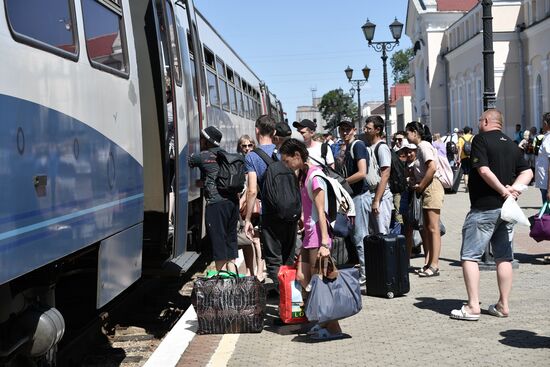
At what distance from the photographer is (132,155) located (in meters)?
7.23

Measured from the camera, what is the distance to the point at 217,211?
30.5 ft

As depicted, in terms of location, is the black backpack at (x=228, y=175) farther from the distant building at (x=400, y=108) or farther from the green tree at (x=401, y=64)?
the green tree at (x=401, y=64)

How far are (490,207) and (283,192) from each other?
1.90 meters

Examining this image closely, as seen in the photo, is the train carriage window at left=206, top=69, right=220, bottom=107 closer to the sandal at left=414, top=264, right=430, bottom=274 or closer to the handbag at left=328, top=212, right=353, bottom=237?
the sandal at left=414, top=264, right=430, bottom=274

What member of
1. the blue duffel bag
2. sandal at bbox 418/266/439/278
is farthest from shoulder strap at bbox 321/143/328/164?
the blue duffel bag

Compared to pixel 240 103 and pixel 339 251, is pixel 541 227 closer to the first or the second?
pixel 339 251

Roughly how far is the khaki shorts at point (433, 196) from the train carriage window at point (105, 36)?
5.04 metres

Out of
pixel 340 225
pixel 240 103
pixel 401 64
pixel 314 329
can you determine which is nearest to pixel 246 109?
pixel 240 103

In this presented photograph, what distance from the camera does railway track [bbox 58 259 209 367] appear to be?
25.6 ft

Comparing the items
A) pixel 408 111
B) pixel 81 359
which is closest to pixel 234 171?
pixel 81 359

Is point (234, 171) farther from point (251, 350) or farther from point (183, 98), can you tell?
point (251, 350)

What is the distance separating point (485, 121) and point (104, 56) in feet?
12.0

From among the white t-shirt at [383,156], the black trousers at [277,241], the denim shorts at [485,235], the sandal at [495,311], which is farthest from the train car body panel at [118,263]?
the white t-shirt at [383,156]

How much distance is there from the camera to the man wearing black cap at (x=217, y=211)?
367 inches
